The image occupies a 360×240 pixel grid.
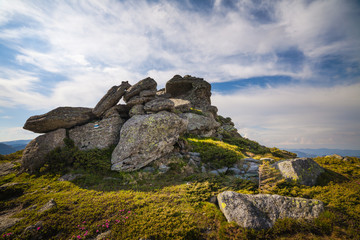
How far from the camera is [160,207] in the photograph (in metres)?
7.67

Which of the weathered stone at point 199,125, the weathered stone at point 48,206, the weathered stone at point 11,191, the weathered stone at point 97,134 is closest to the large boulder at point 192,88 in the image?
the weathered stone at point 199,125

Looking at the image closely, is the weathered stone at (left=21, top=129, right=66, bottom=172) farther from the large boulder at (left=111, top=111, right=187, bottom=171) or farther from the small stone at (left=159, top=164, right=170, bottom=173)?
the small stone at (left=159, top=164, right=170, bottom=173)

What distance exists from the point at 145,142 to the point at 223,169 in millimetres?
7573

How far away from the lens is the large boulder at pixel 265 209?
6.30m

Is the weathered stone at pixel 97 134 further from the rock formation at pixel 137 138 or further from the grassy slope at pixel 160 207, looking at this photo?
the grassy slope at pixel 160 207

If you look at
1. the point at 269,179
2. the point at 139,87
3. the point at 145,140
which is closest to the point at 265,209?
the point at 269,179

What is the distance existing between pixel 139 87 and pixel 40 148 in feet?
38.4

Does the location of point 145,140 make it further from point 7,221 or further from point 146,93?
point 7,221

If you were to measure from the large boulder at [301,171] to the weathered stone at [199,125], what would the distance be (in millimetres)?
12815

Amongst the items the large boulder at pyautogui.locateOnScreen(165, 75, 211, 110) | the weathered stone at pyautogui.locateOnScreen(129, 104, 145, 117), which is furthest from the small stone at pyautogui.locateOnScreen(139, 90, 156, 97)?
the large boulder at pyautogui.locateOnScreen(165, 75, 211, 110)

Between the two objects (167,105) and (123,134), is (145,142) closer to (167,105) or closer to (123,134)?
(123,134)

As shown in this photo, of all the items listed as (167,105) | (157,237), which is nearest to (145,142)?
(167,105)

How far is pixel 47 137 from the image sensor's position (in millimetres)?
14727

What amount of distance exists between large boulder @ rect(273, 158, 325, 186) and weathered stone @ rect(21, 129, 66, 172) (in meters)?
20.0
